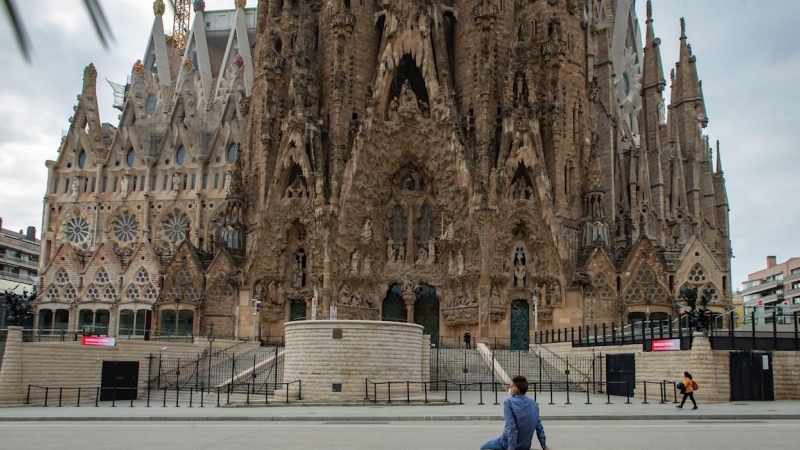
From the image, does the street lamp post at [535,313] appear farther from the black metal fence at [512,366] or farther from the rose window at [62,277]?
the rose window at [62,277]

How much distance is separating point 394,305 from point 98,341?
21076 millimetres

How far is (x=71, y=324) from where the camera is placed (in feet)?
177

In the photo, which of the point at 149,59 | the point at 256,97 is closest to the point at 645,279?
the point at 256,97

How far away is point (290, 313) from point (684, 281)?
22932 mm

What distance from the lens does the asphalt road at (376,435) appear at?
1291 cm

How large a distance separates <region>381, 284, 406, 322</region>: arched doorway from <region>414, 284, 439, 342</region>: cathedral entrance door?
84cm

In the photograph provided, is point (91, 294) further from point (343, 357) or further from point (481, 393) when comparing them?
point (481, 393)

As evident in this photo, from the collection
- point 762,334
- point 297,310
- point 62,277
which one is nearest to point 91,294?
point 62,277

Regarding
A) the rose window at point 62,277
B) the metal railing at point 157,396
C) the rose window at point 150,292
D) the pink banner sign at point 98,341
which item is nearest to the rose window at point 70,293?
the rose window at point 62,277

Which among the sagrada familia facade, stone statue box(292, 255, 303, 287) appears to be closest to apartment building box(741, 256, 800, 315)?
the sagrada familia facade

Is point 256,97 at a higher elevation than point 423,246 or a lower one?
higher

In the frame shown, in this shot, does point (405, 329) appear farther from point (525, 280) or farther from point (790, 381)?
point (525, 280)

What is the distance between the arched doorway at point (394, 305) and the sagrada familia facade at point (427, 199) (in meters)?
0.13

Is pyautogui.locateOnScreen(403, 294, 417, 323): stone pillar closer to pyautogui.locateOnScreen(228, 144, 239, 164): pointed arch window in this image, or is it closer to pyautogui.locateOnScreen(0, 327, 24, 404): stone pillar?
pyautogui.locateOnScreen(228, 144, 239, 164): pointed arch window
